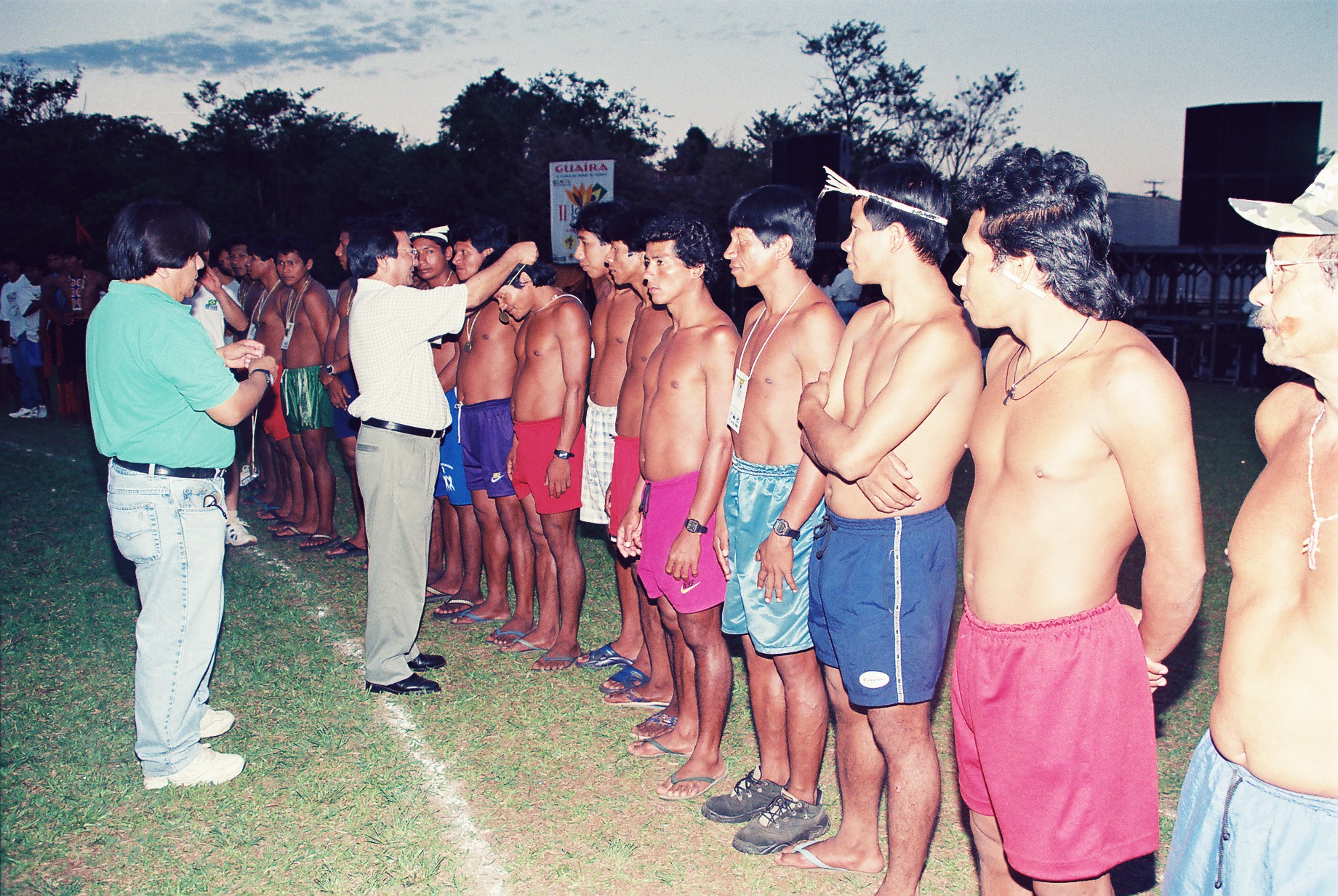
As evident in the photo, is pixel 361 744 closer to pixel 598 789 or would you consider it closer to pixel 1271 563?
pixel 598 789

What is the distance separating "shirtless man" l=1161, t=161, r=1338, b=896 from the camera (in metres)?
1.61

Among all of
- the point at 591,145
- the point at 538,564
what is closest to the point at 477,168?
the point at 591,145

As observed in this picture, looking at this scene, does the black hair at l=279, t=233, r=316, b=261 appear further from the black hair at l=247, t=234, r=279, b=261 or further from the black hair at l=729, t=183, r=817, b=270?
the black hair at l=729, t=183, r=817, b=270

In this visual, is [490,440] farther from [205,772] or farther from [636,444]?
[205,772]

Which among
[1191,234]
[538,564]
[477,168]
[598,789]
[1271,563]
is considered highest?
[477,168]

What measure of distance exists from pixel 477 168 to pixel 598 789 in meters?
38.0

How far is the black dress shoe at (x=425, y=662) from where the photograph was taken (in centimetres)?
498

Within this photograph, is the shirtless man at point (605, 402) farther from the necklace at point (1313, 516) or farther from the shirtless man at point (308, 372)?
the necklace at point (1313, 516)

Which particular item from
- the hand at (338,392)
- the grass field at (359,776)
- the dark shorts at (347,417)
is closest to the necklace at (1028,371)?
the grass field at (359,776)

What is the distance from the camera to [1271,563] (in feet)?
5.64

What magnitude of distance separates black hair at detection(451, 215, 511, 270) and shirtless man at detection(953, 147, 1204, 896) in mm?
3643

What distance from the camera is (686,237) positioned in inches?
148

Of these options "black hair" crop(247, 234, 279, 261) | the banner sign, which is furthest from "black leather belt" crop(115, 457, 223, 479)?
the banner sign

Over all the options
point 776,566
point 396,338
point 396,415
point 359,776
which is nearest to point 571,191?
point 396,338
